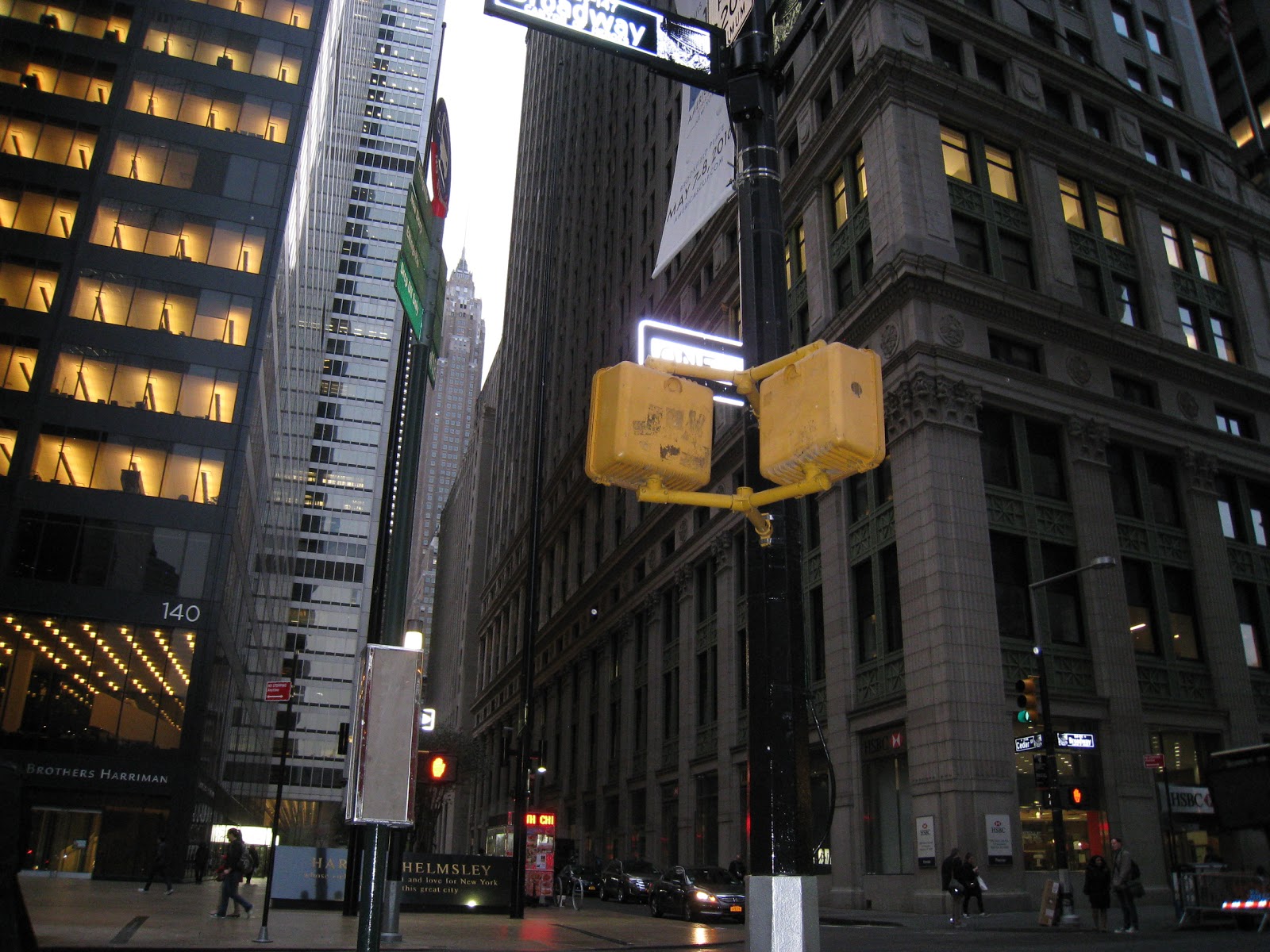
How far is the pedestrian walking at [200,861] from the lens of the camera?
3906 centimetres

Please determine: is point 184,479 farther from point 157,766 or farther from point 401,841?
point 401,841

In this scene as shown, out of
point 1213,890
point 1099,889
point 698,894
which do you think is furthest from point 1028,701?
point 698,894

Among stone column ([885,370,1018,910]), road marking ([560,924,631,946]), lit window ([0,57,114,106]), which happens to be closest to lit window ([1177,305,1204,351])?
stone column ([885,370,1018,910])

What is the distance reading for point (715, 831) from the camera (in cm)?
4150

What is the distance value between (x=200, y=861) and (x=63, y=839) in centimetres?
608

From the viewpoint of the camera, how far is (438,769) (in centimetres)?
1580

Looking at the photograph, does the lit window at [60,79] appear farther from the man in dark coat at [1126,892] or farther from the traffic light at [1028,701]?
the man in dark coat at [1126,892]

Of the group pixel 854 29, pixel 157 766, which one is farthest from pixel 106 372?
pixel 854 29

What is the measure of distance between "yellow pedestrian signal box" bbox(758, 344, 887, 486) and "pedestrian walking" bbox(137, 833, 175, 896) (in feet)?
103

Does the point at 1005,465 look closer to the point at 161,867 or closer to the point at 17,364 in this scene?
the point at 161,867

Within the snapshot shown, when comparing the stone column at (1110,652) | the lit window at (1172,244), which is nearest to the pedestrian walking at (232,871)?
the stone column at (1110,652)

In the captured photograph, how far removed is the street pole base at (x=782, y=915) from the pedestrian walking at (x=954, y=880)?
2142cm

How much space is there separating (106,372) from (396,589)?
40479mm

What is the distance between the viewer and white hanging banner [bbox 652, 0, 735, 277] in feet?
19.8
